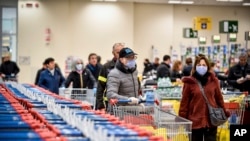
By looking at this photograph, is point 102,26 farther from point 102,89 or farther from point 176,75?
point 102,89

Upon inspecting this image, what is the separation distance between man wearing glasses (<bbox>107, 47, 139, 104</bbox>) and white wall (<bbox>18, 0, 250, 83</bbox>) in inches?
675

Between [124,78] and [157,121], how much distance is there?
1146mm

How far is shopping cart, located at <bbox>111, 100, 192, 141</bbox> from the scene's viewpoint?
6.00 metres

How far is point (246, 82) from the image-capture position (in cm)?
1279

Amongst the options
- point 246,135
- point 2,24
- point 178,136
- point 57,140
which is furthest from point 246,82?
point 2,24

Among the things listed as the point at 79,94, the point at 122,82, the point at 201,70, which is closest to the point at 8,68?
the point at 79,94

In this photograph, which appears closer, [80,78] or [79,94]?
[79,94]

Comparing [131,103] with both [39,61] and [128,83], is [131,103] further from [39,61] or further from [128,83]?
[39,61]

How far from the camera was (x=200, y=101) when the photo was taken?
7.23 metres

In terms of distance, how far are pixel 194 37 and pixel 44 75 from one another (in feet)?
44.2

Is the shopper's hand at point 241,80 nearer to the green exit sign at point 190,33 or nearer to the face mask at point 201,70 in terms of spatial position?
the face mask at point 201,70

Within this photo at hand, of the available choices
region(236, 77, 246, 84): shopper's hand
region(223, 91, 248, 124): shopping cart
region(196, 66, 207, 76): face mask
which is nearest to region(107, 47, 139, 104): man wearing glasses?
region(196, 66, 207, 76): face mask

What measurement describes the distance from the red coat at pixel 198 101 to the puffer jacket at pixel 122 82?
67 cm

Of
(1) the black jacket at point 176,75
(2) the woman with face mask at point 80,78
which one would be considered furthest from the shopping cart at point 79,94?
(1) the black jacket at point 176,75
